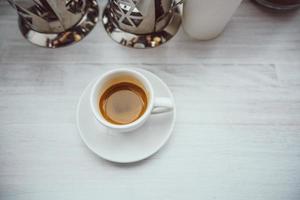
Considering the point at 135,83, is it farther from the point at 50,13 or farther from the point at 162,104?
the point at 50,13

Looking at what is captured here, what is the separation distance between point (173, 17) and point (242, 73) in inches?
5.7

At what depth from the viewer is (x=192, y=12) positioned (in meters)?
0.39

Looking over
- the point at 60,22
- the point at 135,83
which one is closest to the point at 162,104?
the point at 135,83

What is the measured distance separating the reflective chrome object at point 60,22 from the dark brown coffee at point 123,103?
0.12m

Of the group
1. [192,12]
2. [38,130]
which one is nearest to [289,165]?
[192,12]

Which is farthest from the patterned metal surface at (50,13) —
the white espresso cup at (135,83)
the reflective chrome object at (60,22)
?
the white espresso cup at (135,83)

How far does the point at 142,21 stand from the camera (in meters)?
0.41

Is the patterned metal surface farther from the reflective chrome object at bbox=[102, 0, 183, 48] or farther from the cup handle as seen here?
the cup handle

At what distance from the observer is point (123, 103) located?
0.39 meters

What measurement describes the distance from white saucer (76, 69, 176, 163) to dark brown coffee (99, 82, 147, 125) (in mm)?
18

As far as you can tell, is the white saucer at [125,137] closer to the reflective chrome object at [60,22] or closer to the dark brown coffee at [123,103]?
the dark brown coffee at [123,103]

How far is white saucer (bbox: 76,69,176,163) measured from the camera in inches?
14.2

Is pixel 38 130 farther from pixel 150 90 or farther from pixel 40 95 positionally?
pixel 150 90

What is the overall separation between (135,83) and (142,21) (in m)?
0.10
